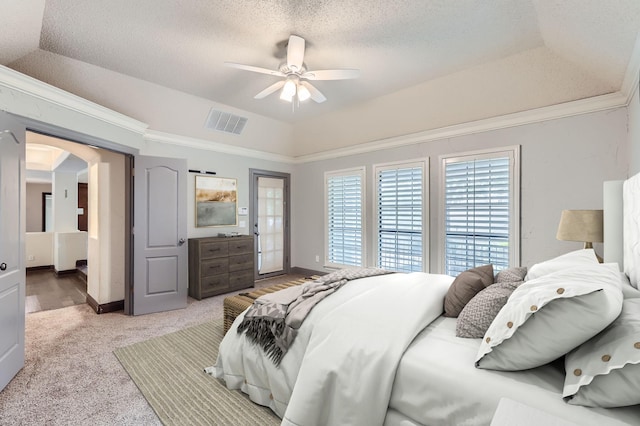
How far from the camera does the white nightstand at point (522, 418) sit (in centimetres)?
88

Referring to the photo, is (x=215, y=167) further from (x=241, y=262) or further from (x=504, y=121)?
(x=504, y=121)

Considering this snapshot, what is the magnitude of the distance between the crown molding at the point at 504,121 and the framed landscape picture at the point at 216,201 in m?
2.15

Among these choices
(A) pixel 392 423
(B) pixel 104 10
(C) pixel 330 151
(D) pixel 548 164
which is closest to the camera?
(A) pixel 392 423

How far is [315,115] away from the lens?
4980 millimetres

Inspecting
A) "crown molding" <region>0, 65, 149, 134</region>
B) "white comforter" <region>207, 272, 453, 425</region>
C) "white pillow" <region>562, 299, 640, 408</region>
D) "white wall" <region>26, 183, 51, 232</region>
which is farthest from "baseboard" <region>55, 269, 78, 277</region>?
"white pillow" <region>562, 299, 640, 408</region>

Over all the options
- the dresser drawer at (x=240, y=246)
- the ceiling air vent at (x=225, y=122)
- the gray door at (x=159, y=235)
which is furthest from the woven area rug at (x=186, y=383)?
the ceiling air vent at (x=225, y=122)

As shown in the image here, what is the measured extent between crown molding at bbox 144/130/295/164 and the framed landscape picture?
50 centimetres

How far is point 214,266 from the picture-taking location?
462 centimetres

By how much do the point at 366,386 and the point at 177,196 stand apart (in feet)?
12.2

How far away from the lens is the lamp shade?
2531mm

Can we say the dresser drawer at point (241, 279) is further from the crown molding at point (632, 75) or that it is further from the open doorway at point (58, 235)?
the crown molding at point (632, 75)

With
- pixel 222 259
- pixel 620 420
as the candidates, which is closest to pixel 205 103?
pixel 222 259

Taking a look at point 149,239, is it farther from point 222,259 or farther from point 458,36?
point 458,36

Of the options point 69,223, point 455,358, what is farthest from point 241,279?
point 69,223
